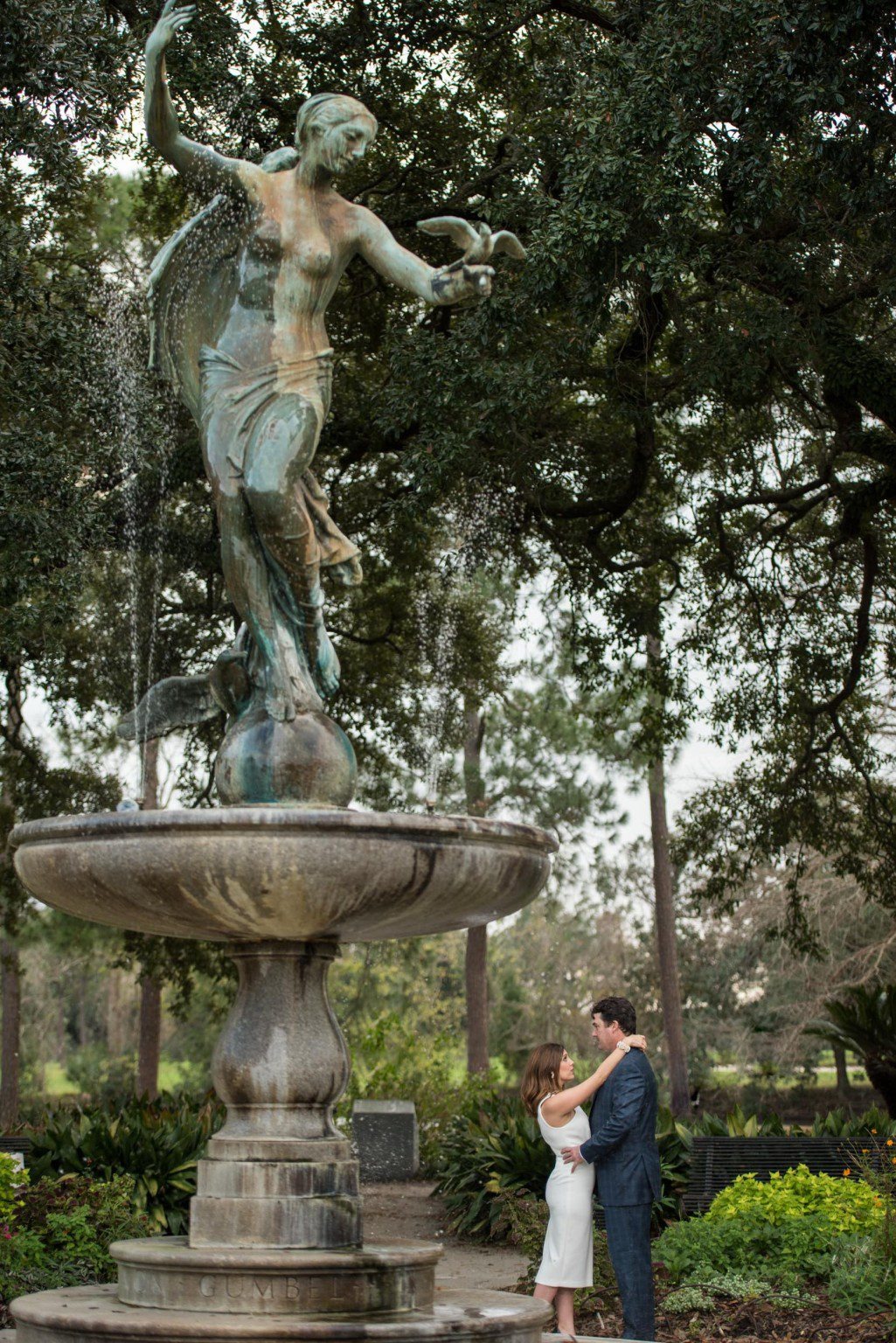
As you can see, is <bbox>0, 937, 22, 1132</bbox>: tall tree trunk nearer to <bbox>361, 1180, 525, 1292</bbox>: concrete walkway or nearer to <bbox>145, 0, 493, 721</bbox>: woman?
<bbox>361, 1180, 525, 1292</bbox>: concrete walkway

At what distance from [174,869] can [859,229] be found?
8351mm

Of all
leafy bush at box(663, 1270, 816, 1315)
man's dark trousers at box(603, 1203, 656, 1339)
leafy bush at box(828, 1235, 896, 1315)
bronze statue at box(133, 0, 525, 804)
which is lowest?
leafy bush at box(663, 1270, 816, 1315)

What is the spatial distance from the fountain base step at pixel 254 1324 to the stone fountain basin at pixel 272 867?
121 centimetres

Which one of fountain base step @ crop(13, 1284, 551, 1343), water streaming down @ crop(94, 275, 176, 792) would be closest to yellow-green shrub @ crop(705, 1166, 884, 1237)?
fountain base step @ crop(13, 1284, 551, 1343)

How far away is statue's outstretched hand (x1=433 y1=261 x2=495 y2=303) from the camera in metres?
5.86

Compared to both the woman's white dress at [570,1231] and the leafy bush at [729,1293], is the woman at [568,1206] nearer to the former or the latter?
the woman's white dress at [570,1231]

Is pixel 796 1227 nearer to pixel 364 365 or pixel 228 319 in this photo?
pixel 228 319

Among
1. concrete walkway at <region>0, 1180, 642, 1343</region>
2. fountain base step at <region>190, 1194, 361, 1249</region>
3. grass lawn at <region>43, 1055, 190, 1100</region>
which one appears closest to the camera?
fountain base step at <region>190, 1194, 361, 1249</region>

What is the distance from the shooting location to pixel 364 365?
52.9ft

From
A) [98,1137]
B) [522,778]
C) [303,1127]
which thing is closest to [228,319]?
[303,1127]

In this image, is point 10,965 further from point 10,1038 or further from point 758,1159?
point 758,1159

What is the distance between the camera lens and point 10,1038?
2481cm

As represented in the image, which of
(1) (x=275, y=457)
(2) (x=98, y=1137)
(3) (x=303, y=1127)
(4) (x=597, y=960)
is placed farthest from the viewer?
(4) (x=597, y=960)

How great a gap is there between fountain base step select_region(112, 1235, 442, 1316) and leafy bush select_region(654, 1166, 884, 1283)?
331cm
